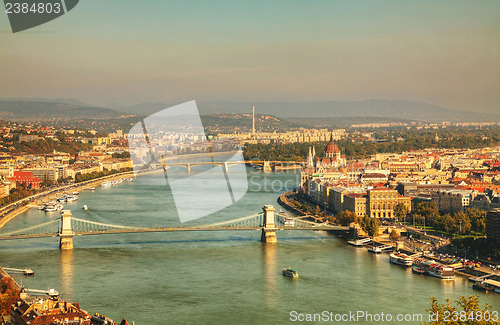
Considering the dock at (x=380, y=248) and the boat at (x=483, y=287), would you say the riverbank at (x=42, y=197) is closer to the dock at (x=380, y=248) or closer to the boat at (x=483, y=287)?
the dock at (x=380, y=248)

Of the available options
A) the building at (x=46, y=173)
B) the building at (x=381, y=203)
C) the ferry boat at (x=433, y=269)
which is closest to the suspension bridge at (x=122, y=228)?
the building at (x=381, y=203)

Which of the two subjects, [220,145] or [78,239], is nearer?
[78,239]

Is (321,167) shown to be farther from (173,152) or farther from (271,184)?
(173,152)

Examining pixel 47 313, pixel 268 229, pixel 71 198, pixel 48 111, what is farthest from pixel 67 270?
pixel 48 111

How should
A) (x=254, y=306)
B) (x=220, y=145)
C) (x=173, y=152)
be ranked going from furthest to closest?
(x=220, y=145)
(x=173, y=152)
(x=254, y=306)

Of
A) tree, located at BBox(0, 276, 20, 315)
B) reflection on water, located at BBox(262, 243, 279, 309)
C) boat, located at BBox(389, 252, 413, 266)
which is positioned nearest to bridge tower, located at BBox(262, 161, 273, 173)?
reflection on water, located at BBox(262, 243, 279, 309)

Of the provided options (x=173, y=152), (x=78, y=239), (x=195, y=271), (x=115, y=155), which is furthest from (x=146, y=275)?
(x=173, y=152)

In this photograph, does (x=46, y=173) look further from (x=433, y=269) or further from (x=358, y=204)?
(x=433, y=269)

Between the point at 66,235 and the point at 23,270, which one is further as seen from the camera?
the point at 66,235
